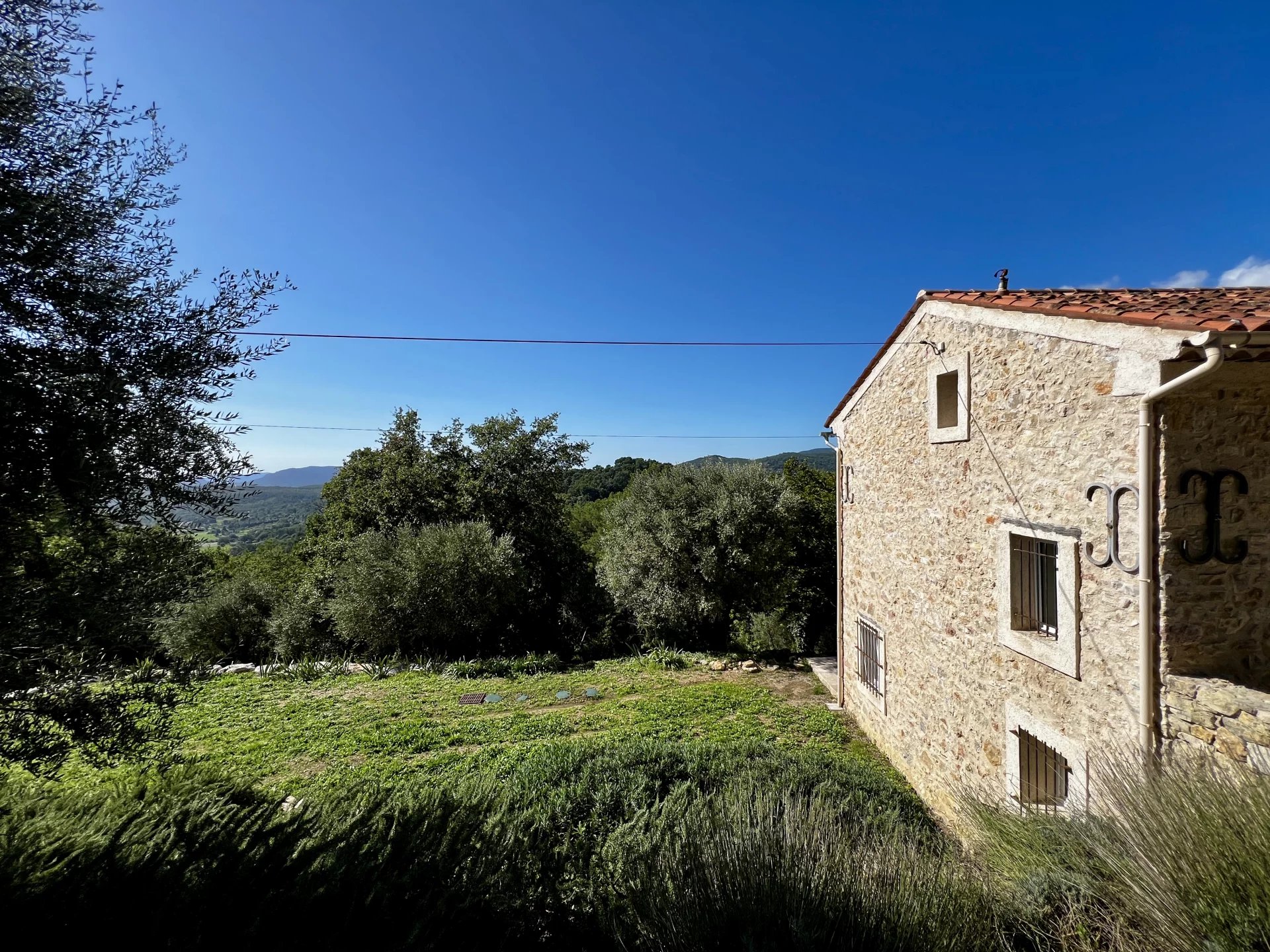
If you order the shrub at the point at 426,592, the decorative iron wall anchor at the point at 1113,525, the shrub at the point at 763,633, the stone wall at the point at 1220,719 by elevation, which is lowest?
the shrub at the point at 763,633

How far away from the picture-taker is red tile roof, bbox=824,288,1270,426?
11.2 ft

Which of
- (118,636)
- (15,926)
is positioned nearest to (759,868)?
(15,926)

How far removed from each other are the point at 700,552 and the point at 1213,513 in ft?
37.0

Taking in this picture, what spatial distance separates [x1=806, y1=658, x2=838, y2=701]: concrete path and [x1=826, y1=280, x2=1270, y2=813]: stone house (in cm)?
324

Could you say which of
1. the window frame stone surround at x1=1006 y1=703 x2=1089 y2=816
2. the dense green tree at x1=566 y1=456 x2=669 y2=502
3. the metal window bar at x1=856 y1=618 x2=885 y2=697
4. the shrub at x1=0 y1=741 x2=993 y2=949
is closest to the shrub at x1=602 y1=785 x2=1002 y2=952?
the shrub at x1=0 y1=741 x2=993 y2=949

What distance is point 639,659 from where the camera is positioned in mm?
13672

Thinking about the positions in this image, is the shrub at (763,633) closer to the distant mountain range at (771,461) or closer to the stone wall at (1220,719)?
the distant mountain range at (771,461)

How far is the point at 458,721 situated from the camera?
906 cm

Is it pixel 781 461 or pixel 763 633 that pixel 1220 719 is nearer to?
pixel 763 633

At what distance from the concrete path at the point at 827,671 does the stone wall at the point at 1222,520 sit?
23.8 feet

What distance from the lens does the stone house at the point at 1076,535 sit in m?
3.59

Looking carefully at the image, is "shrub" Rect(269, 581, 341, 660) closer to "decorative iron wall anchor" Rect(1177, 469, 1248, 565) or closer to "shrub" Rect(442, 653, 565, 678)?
"shrub" Rect(442, 653, 565, 678)

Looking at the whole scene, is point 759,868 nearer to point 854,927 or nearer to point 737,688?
point 854,927

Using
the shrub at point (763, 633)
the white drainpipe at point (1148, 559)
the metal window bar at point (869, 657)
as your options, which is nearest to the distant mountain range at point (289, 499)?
the shrub at point (763, 633)
